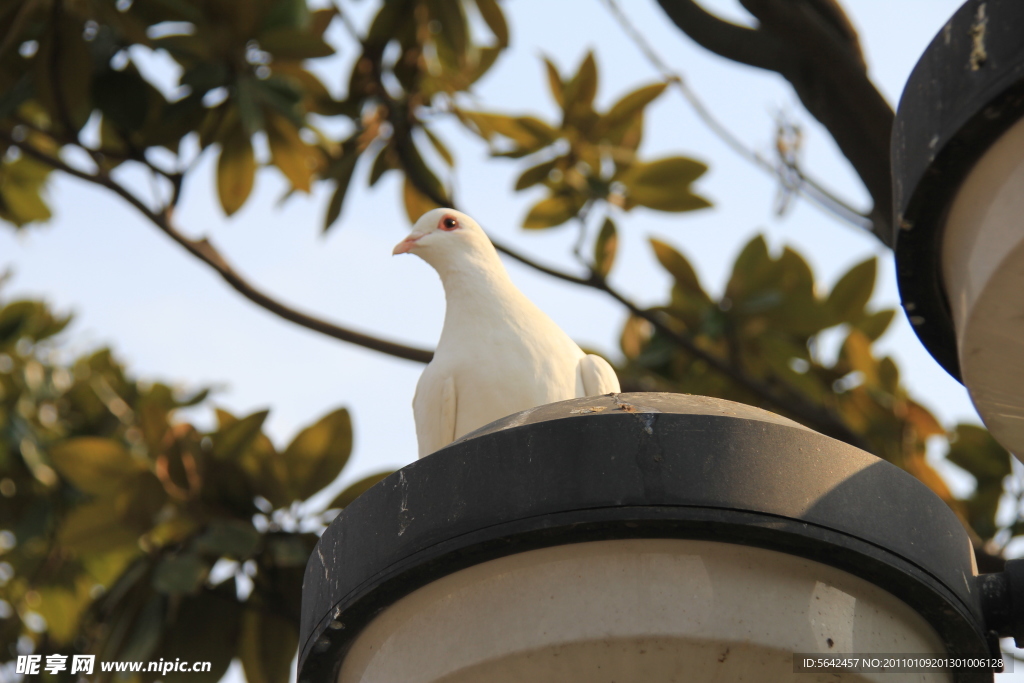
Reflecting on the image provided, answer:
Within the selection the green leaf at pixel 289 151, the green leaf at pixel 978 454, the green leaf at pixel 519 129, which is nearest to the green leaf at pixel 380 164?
the green leaf at pixel 289 151

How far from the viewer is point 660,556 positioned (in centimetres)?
180

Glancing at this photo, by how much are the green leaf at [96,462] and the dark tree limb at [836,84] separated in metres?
3.45

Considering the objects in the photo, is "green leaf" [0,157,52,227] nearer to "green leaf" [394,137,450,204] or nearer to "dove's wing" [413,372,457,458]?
"green leaf" [394,137,450,204]

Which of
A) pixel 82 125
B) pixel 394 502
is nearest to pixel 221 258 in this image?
pixel 82 125

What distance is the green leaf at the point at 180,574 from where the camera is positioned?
186 inches

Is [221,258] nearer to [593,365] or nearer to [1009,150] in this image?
[593,365]

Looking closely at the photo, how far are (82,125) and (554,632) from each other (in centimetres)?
458

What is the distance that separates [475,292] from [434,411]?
45 centimetres

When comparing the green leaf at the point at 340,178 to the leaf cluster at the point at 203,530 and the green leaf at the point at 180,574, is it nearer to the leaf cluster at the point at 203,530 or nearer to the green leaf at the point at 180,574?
the leaf cluster at the point at 203,530

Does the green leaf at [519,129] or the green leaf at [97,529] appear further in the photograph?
the green leaf at [519,129]

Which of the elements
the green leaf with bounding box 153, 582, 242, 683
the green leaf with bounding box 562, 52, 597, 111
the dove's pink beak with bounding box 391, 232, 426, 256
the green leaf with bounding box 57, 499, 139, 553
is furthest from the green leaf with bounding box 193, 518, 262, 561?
the green leaf with bounding box 562, 52, 597, 111

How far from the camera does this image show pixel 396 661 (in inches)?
76.8

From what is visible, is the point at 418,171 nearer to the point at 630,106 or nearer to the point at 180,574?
the point at 630,106

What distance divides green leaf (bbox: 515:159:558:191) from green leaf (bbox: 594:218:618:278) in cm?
42
